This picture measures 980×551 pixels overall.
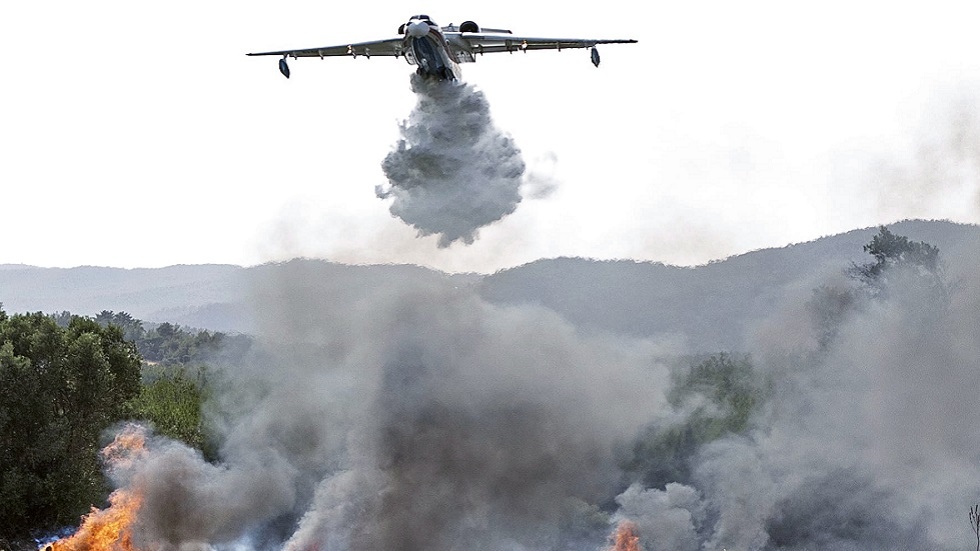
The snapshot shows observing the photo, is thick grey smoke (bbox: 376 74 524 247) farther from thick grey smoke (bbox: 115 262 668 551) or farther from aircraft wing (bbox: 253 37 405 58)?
thick grey smoke (bbox: 115 262 668 551)

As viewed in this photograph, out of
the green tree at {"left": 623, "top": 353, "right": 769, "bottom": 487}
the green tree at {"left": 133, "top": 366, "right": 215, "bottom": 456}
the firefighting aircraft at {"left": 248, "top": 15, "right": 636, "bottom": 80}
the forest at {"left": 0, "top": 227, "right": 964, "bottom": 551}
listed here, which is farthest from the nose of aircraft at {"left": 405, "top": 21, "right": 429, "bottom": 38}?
the green tree at {"left": 133, "top": 366, "right": 215, "bottom": 456}

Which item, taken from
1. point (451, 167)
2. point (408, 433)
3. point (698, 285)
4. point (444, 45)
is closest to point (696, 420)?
point (698, 285)

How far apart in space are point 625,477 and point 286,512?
63.7 ft

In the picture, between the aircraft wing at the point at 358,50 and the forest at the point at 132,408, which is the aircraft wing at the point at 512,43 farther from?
the forest at the point at 132,408

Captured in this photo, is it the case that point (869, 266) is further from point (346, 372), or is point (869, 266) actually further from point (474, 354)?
point (346, 372)

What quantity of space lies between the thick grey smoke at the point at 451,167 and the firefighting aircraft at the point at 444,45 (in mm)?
1413

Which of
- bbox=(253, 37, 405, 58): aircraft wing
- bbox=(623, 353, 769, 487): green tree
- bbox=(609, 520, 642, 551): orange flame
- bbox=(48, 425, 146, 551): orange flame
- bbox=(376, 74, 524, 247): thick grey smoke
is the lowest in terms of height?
bbox=(609, 520, 642, 551): orange flame

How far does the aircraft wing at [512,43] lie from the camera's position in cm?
5556

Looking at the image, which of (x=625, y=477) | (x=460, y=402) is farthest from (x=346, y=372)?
(x=625, y=477)

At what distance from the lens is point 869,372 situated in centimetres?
6412

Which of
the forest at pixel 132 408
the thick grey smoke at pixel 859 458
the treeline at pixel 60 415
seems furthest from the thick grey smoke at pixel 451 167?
the thick grey smoke at pixel 859 458

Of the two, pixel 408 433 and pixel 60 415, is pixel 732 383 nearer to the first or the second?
pixel 408 433

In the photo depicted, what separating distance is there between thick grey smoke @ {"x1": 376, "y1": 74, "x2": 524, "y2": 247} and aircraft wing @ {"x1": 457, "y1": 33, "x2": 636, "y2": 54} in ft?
7.25

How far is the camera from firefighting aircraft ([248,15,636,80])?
53156 millimetres
